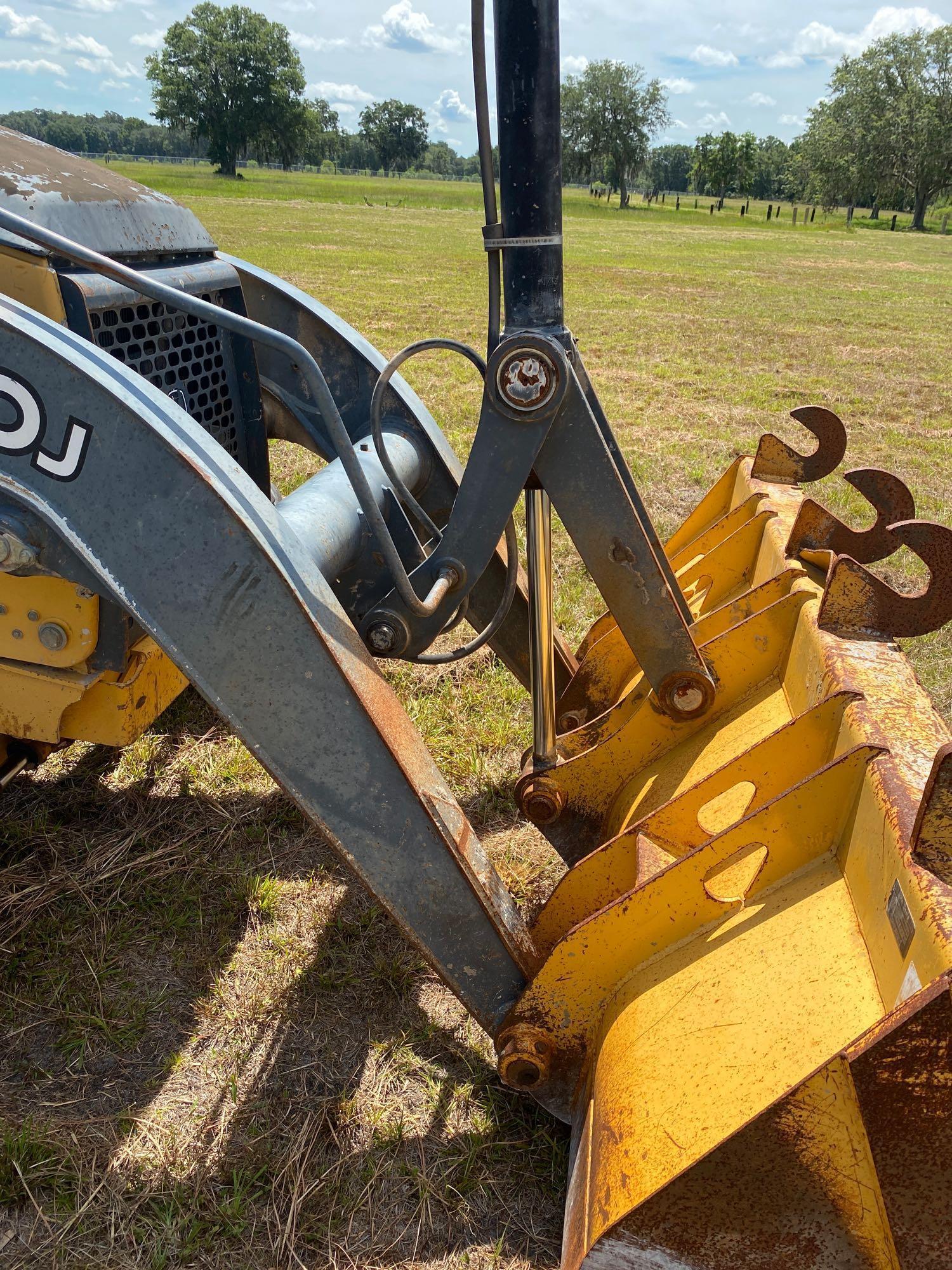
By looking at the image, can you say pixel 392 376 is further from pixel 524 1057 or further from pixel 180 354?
pixel 524 1057

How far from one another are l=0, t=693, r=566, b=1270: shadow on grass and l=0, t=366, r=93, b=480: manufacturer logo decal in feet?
4.62

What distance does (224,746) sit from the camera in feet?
11.2

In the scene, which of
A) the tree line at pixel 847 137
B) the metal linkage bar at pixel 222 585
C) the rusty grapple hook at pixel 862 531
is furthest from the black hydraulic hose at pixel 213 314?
the tree line at pixel 847 137

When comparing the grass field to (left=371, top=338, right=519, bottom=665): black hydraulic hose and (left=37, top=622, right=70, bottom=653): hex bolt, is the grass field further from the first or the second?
(left=37, top=622, right=70, bottom=653): hex bolt

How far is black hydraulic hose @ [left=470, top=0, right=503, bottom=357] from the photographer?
1647mm

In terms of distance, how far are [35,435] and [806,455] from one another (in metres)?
2.19

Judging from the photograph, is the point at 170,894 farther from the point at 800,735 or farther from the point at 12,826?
the point at 800,735

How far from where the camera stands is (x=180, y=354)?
2.23 meters

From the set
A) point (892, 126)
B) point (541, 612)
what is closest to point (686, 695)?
point (541, 612)

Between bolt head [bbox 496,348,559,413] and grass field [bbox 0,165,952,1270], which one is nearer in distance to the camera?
bolt head [bbox 496,348,559,413]

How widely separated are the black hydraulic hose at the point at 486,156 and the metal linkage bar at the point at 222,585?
559 millimetres

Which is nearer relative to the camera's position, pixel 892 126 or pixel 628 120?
pixel 892 126

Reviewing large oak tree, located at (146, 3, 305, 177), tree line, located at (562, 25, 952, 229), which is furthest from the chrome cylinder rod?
large oak tree, located at (146, 3, 305, 177)

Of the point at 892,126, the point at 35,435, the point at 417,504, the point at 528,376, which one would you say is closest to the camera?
the point at 35,435
